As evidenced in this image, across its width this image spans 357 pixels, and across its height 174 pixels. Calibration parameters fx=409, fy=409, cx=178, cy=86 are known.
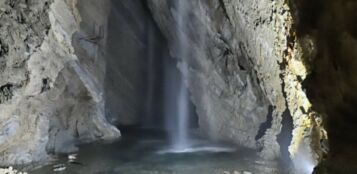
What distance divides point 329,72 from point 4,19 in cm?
897

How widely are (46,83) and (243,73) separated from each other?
6.03 meters

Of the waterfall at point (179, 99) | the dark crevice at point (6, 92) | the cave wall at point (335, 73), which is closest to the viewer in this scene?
the cave wall at point (335, 73)

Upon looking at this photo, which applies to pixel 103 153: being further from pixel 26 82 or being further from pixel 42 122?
pixel 26 82

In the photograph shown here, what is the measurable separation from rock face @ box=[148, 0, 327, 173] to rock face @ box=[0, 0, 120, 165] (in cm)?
Result: 355

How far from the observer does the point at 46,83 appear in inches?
455

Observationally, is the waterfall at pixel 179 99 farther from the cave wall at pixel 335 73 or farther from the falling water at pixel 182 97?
the cave wall at pixel 335 73

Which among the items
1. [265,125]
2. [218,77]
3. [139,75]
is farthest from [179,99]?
[265,125]

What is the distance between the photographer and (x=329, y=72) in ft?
13.2

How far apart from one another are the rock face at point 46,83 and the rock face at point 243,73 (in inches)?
140

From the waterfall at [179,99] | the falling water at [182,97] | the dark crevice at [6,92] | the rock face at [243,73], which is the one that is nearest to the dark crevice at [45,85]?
the dark crevice at [6,92]

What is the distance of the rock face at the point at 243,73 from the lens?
30.7ft

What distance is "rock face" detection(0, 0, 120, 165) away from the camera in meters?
10.5

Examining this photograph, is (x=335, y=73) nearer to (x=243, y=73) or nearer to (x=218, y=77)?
(x=243, y=73)

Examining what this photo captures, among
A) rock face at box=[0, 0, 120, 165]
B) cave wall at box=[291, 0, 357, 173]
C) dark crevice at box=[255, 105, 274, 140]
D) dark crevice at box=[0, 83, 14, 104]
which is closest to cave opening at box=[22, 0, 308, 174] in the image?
dark crevice at box=[255, 105, 274, 140]
